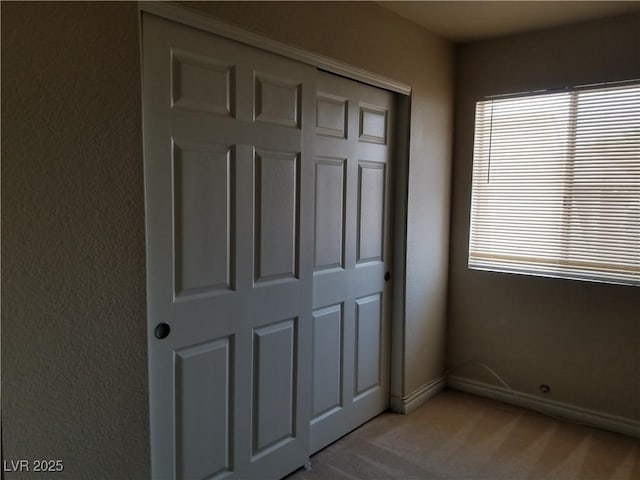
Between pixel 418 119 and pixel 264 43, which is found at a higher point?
pixel 264 43

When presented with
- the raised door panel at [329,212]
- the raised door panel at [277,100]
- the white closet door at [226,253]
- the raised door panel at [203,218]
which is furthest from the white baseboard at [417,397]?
the raised door panel at [277,100]

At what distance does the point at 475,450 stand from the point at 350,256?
129 centimetres

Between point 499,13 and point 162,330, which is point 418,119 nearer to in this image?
point 499,13

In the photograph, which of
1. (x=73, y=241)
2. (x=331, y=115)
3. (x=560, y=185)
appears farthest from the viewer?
(x=560, y=185)

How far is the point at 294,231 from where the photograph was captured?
2.32 meters

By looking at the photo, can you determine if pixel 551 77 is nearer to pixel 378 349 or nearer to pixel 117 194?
pixel 378 349

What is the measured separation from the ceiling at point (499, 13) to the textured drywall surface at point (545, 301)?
4.7 inches

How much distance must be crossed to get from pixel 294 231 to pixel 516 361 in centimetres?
198

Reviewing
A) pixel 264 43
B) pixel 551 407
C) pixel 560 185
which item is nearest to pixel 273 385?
pixel 264 43

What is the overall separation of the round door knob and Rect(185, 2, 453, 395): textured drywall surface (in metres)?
1.37

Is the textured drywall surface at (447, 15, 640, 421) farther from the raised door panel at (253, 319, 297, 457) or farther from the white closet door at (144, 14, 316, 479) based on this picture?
the raised door panel at (253, 319, 297, 457)

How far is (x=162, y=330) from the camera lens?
1814 millimetres

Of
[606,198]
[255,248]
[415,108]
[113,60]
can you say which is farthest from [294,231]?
[606,198]

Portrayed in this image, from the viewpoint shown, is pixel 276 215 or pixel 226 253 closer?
pixel 226 253
